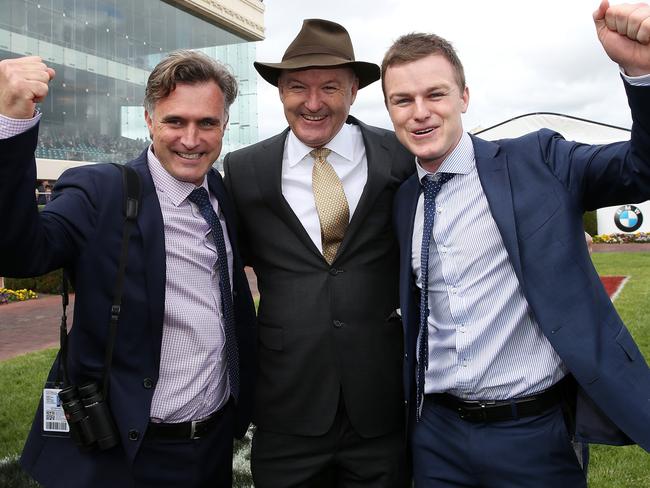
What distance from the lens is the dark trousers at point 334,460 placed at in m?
2.93

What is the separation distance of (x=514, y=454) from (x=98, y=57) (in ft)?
140

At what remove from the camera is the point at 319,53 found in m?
3.19

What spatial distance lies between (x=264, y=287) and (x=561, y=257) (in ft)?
4.47

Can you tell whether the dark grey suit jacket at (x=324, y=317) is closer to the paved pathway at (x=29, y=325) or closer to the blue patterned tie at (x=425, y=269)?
the blue patterned tie at (x=425, y=269)

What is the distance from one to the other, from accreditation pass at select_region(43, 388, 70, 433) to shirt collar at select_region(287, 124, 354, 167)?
148cm

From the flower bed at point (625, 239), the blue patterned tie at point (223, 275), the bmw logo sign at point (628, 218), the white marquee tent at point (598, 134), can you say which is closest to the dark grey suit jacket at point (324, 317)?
the blue patterned tie at point (223, 275)

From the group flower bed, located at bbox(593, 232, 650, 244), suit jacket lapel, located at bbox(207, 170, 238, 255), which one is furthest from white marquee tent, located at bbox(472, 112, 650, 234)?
suit jacket lapel, located at bbox(207, 170, 238, 255)

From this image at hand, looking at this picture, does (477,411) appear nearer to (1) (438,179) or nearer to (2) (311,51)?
(1) (438,179)

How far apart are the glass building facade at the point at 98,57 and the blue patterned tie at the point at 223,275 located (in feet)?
110

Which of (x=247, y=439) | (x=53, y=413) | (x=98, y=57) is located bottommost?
(x=247, y=439)

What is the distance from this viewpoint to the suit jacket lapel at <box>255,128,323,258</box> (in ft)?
9.66

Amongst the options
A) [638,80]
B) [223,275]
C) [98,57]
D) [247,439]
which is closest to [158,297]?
[223,275]

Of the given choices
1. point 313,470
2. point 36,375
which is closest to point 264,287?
→ point 313,470

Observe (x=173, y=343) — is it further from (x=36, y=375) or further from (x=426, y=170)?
(x=36, y=375)
